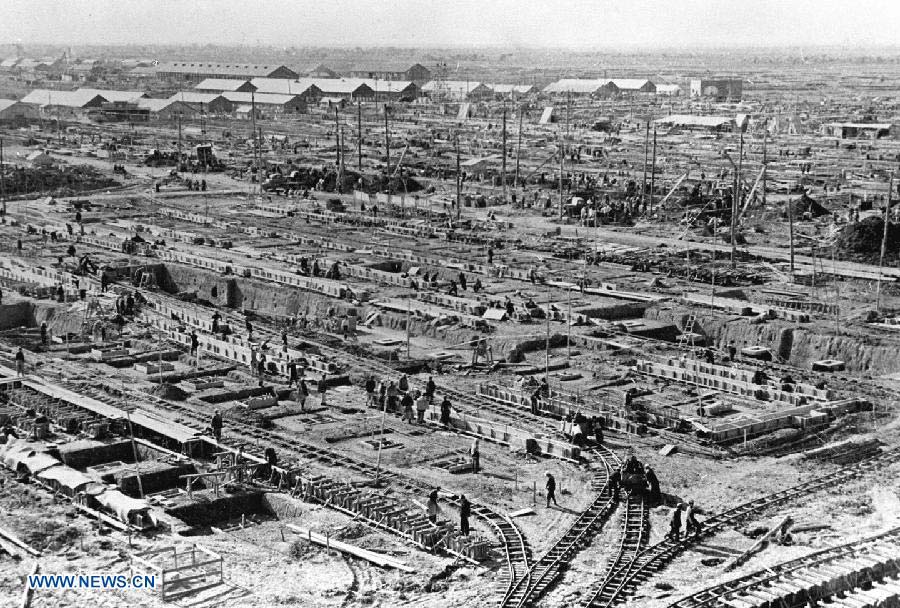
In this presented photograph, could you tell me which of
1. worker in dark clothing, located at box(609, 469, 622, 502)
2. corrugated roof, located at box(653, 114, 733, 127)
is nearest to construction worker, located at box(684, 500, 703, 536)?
worker in dark clothing, located at box(609, 469, 622, 502)

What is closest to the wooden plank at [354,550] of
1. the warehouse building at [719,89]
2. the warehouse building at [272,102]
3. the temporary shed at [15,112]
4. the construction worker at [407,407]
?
the construction worker at [407,407]

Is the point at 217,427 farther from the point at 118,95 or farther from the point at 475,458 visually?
the point at 118,95

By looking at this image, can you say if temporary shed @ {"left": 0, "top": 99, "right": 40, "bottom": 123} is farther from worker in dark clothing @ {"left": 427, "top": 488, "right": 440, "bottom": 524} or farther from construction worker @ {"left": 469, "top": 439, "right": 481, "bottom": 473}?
worker in dark clothing @ {"left": 427, "top": 488, "right": 440, "bottom": 524}

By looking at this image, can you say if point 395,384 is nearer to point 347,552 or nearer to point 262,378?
point 262,378

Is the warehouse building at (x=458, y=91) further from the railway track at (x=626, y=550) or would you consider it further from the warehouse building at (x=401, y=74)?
the railway track at (x=626, y=550)

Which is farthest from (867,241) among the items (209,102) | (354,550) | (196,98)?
(196,98)

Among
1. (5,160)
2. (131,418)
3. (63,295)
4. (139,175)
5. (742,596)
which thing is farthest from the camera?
(5,160)

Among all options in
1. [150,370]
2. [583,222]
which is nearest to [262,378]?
[150,370]
